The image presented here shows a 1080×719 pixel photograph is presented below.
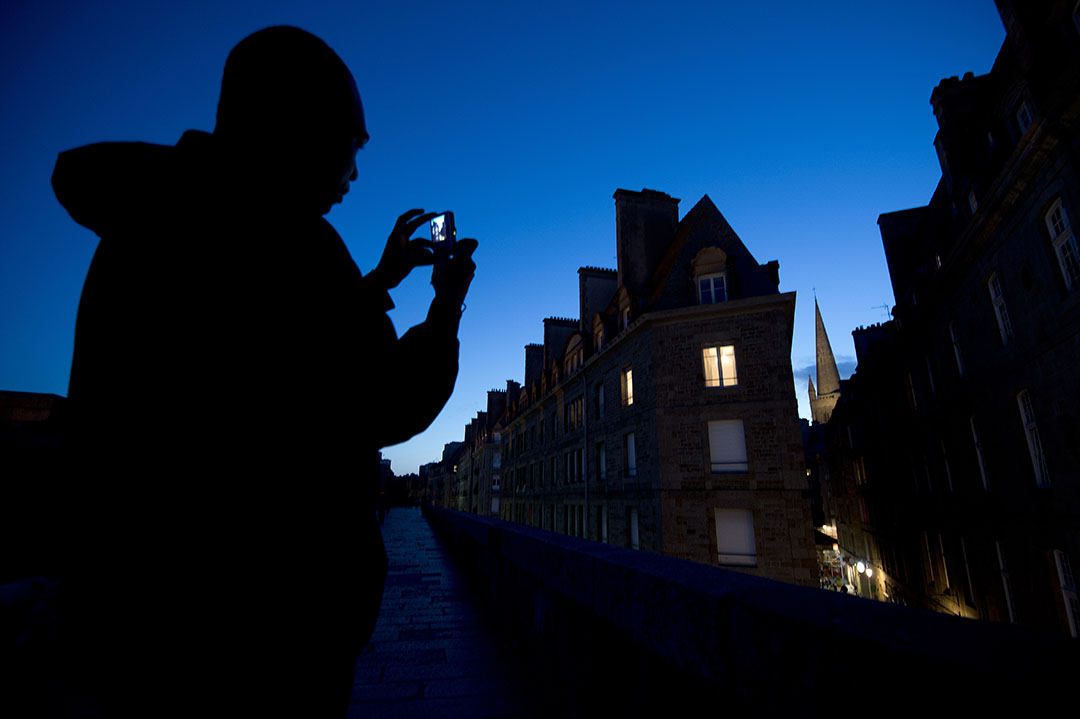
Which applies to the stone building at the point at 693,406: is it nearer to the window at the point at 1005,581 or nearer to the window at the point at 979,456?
the window at the point at 1005,581

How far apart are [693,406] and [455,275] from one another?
16.7 metres

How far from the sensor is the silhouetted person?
28.2 inches

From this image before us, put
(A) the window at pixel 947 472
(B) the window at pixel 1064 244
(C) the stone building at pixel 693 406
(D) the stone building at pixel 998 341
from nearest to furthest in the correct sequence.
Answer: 1. (B) the window at pixel 1064 244
2. (D) the stone building at pixel 998 341
3. (C) the stone building at pixel 693 406
4. (A) the window at pixel 947 472

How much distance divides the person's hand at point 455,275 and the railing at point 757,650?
1257 millimetres

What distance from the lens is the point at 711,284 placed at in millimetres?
18125

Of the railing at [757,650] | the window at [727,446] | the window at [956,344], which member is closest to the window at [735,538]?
the window at [727,446]

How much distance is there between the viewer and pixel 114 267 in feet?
2.75

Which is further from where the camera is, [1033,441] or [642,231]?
[642,231]

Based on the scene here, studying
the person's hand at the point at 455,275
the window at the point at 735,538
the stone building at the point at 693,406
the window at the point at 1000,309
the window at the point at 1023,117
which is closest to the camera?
the person's hand at the point at 455,275

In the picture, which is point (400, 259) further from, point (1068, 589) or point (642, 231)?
point (642, 231)

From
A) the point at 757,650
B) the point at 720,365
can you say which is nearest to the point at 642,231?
the point at 720,365

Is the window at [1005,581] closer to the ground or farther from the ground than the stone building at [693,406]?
closer to the ground

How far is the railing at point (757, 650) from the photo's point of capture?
2.88 feet

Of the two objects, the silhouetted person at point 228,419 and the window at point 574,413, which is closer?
the silhouetted person at point 228,419
